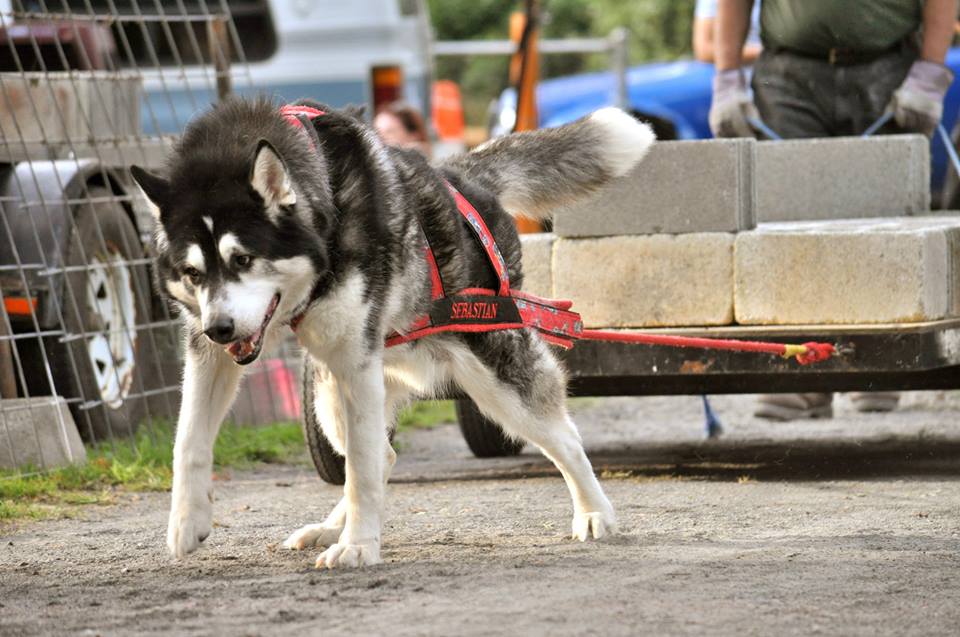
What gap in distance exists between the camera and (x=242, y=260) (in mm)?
4113

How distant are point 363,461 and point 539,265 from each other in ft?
6.70

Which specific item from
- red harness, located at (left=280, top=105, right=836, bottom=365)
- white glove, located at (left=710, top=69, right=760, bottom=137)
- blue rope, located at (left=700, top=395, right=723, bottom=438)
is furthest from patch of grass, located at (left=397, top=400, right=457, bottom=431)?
red harness, located at (left=280, top=105, right=836, bottom=365)

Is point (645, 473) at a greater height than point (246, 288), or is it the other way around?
point (246, 288)

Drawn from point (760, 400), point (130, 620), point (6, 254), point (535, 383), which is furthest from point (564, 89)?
point (130, 620)

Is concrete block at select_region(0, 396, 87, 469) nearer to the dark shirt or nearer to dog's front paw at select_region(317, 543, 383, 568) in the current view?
dog's front paw at select_region(317, 543, 383, 568)

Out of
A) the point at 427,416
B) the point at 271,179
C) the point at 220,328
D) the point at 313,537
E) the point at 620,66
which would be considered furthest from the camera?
the point at 620,66

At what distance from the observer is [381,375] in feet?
14.8

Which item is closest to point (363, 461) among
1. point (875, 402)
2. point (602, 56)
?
point (875, 402)

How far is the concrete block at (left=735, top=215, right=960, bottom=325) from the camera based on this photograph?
5.75 meters

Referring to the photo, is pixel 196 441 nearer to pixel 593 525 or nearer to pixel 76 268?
pixel 593 525

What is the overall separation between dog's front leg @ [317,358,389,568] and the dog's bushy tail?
1.18 meters

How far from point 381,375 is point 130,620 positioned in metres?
1.05

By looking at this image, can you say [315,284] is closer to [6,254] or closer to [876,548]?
[876,548]

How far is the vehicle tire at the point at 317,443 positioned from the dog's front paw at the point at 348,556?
1.60 m
